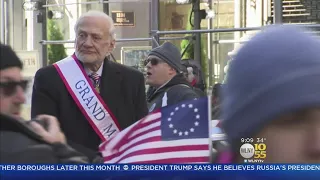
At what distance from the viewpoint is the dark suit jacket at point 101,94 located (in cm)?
190

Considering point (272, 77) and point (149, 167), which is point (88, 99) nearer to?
point (149, 167)

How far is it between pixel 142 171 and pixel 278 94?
1.76ft

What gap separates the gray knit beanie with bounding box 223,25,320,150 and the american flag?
45cm

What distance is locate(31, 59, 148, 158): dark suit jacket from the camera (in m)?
1.90

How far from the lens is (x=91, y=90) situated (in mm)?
2068

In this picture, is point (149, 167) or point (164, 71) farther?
point (164, 71)

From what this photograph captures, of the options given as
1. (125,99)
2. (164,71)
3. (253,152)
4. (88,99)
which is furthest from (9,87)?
(164,71)

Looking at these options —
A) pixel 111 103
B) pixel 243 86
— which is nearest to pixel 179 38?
pixel 111 103

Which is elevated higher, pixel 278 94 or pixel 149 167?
pixel 278 94

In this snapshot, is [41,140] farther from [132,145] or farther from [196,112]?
[196,112]

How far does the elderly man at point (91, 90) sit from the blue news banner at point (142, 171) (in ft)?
1.20

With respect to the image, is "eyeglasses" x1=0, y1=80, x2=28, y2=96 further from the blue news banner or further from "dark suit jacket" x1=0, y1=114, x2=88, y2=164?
the blue news banner

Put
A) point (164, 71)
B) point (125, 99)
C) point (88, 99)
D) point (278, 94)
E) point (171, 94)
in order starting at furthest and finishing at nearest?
point (164, 71)
point (171, 94)
point (125, 99)
point (88, 99)
point (278, 94)

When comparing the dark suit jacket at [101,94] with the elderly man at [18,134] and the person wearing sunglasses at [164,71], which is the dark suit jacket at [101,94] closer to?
the elderly man at [18,134]
